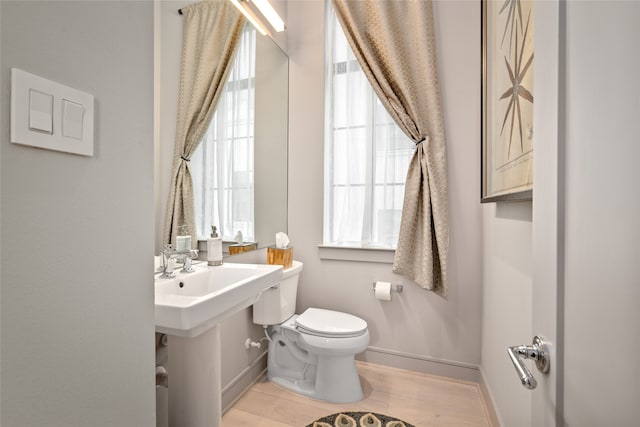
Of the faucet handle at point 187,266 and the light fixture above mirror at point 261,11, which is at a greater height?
the light fixture above mirror at point 261,11

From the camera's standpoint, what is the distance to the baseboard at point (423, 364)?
6.19 feet

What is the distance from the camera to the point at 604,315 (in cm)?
37

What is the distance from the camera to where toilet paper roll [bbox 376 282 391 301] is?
1946mm

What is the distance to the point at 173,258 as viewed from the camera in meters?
1.30

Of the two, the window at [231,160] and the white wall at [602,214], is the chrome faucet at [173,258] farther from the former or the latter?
the white wall at [602,214]

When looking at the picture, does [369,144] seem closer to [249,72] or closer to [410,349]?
[249,72]

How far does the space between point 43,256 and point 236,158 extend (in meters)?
1.49

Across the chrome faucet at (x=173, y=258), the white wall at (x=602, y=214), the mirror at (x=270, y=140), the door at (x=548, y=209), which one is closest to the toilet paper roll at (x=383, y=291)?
the mirror at (x=270, y=140)

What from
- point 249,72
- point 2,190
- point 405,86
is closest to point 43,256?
point 2,190

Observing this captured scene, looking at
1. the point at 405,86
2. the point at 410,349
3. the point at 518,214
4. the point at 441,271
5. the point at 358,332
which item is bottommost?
the point at 410,349

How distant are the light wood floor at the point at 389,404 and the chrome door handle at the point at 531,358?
1.28m

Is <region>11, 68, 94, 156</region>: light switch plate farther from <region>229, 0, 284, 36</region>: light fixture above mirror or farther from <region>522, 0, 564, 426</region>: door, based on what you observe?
<region>229, 0, 284, 36</region>: light fixture above mirror

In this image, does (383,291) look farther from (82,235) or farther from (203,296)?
(82,235)

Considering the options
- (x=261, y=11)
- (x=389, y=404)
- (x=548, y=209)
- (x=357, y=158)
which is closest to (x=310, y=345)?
(x=389, y=404)
